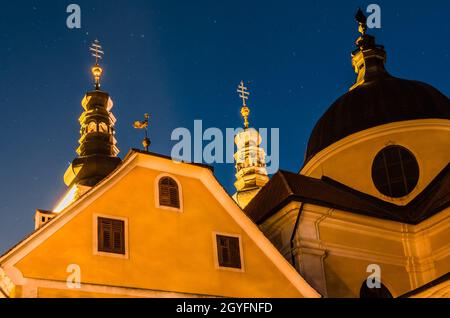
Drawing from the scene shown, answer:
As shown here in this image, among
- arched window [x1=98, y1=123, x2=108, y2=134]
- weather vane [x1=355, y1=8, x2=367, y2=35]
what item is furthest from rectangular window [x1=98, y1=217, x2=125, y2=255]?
arched window [x1=98, y1=123, x2=108, y2=134]

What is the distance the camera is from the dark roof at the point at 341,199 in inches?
951

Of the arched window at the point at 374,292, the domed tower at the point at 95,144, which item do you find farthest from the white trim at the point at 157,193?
the domed tower at the point at 95,144

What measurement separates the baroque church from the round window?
0.11 ft

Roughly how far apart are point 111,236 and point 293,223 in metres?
7.70

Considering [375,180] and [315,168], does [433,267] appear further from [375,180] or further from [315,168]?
[315,168]

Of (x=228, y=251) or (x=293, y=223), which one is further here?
(x=293, y=223)

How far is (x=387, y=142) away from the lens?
2742 centimetres

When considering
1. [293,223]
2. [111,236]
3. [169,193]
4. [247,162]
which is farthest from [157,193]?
[247,162]

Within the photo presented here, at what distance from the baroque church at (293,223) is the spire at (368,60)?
7cm

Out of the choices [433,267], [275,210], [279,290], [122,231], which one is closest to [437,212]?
[433,267]

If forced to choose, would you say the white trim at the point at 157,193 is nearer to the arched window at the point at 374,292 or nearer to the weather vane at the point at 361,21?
the arched window at the point at 374,292

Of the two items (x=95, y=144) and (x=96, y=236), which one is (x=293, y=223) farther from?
(x=95, y=144)

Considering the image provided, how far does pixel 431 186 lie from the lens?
87.1 ft
